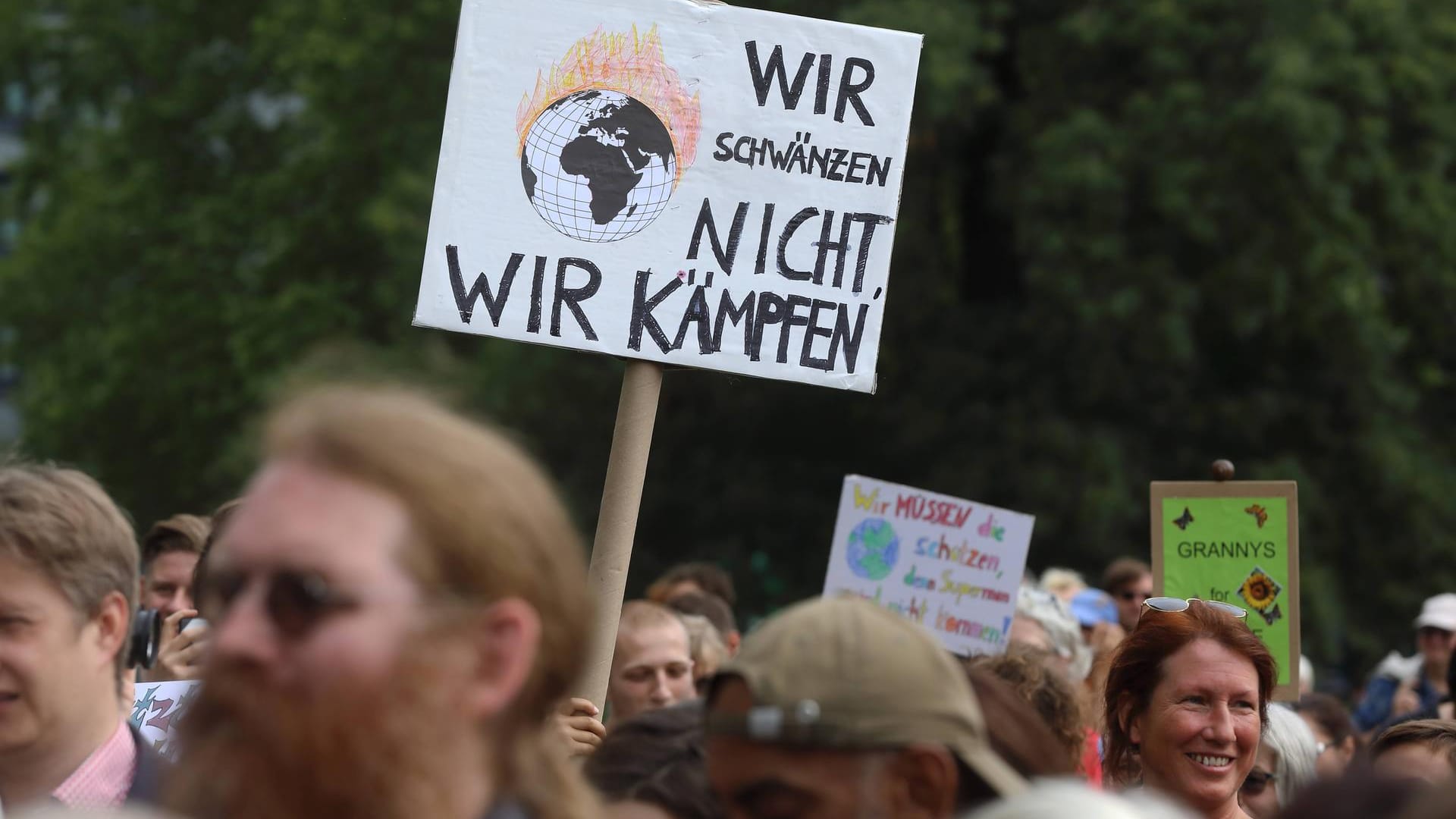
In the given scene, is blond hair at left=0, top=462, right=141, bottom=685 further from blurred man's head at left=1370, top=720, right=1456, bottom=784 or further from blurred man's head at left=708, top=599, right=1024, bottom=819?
blurred man's head at left=1370, top=720, right=1456, bottom=784

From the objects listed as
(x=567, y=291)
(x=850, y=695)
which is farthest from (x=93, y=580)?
(x=567, y=291)

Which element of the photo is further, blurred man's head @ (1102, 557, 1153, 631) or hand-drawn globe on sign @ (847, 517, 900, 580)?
blurred man's head @ (1102, 557, 1153, 631)

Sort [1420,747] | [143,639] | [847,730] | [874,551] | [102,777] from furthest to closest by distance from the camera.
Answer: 1. [874,551]
2. [1420,747]
3. [143,639]
4. [102,777]
5. [847,730]

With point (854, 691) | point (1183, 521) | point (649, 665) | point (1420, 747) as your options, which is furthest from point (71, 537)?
point (1183, 521)

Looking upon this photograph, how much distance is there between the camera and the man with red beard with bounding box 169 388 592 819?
1767 mm

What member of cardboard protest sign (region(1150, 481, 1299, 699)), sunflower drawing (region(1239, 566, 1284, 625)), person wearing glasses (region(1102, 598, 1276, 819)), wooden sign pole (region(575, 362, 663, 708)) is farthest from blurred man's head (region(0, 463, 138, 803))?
sunflower drawing (region(1239, 566, 1284, 625))

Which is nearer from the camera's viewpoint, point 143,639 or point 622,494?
point 143,639

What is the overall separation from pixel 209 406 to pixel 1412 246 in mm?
10720

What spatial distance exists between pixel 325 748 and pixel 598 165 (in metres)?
2.96

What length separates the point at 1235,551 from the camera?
18.7ft

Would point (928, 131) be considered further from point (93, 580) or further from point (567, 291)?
point (93, 580)

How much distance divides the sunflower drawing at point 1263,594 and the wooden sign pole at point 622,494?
207 centimetres

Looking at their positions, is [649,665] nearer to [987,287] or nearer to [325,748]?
[325,748]

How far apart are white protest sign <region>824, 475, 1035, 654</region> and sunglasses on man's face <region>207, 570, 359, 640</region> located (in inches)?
200
